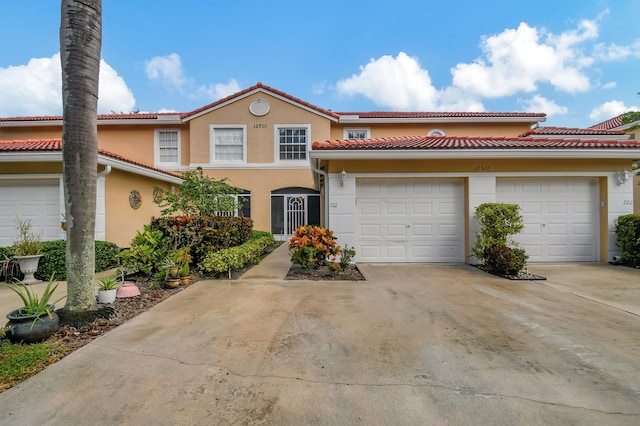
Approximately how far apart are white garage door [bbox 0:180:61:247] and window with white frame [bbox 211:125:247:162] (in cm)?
746

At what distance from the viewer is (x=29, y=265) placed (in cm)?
633

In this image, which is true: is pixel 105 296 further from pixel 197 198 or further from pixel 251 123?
pixel 251 123

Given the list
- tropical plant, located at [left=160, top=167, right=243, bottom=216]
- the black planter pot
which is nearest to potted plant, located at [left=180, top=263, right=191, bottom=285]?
tropical plant, located at [left=160, top=167, right=243, bottom=216]

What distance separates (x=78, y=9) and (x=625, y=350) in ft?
25.0

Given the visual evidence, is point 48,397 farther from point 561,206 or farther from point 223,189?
point 561,206

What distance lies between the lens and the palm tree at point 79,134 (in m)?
3.78

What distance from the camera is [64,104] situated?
3795 mm

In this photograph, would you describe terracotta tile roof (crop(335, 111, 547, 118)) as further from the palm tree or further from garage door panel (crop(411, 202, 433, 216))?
the palm tree

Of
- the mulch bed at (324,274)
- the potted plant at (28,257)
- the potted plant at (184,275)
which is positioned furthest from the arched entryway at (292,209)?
the potted plant at (28,257)

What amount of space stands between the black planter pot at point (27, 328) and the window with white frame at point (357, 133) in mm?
14398

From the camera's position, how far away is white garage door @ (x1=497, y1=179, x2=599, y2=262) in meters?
8.21

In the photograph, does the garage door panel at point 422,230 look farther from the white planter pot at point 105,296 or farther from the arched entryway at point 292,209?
the arched entryway at point 292,209

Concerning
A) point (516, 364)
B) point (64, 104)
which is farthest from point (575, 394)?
point (64, 104)

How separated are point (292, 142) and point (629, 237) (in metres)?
12.6
